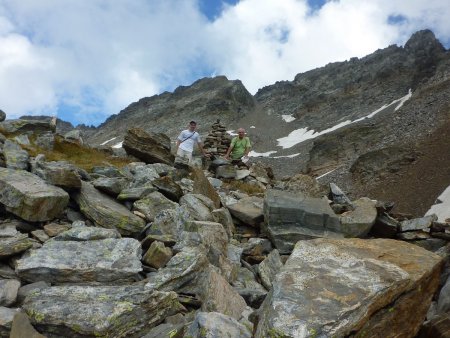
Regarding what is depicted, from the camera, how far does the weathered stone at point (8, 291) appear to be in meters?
5.91

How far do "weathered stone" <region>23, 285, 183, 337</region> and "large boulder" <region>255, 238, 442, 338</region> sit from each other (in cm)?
170

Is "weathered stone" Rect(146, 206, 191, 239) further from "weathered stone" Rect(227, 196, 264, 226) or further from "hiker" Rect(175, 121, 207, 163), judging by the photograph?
"hiker" Rect(175, 121, 207, 163)

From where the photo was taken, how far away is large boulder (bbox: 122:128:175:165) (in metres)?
19.9

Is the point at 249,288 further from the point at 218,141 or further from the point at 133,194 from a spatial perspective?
the point at 218,141

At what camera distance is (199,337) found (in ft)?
17.1

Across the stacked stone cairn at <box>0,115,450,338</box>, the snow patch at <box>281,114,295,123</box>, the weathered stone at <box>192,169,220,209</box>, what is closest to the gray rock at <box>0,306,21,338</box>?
the stacked stone cairn at <box>0,115,450,338</box>

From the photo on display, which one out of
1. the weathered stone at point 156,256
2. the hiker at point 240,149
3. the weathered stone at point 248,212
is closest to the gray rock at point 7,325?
the weathered stone at point 156,256

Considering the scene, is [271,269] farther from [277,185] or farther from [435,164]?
[435,164]

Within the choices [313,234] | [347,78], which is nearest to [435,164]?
[313,234]

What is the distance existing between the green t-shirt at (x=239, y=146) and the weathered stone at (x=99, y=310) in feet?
52.6

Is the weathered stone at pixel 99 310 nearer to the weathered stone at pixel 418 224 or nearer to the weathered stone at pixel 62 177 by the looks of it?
the weathered stone at pixel 62 177

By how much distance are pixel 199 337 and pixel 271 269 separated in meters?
4.60

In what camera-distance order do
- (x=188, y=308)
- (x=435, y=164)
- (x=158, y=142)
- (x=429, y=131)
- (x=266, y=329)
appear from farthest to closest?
(x=429, y=131) < (x=435, y=164) < (x=158, y=142) < (x=188, y=308) < (x=266, y=329)

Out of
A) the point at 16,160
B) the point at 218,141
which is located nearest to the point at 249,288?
the point at 16,160
